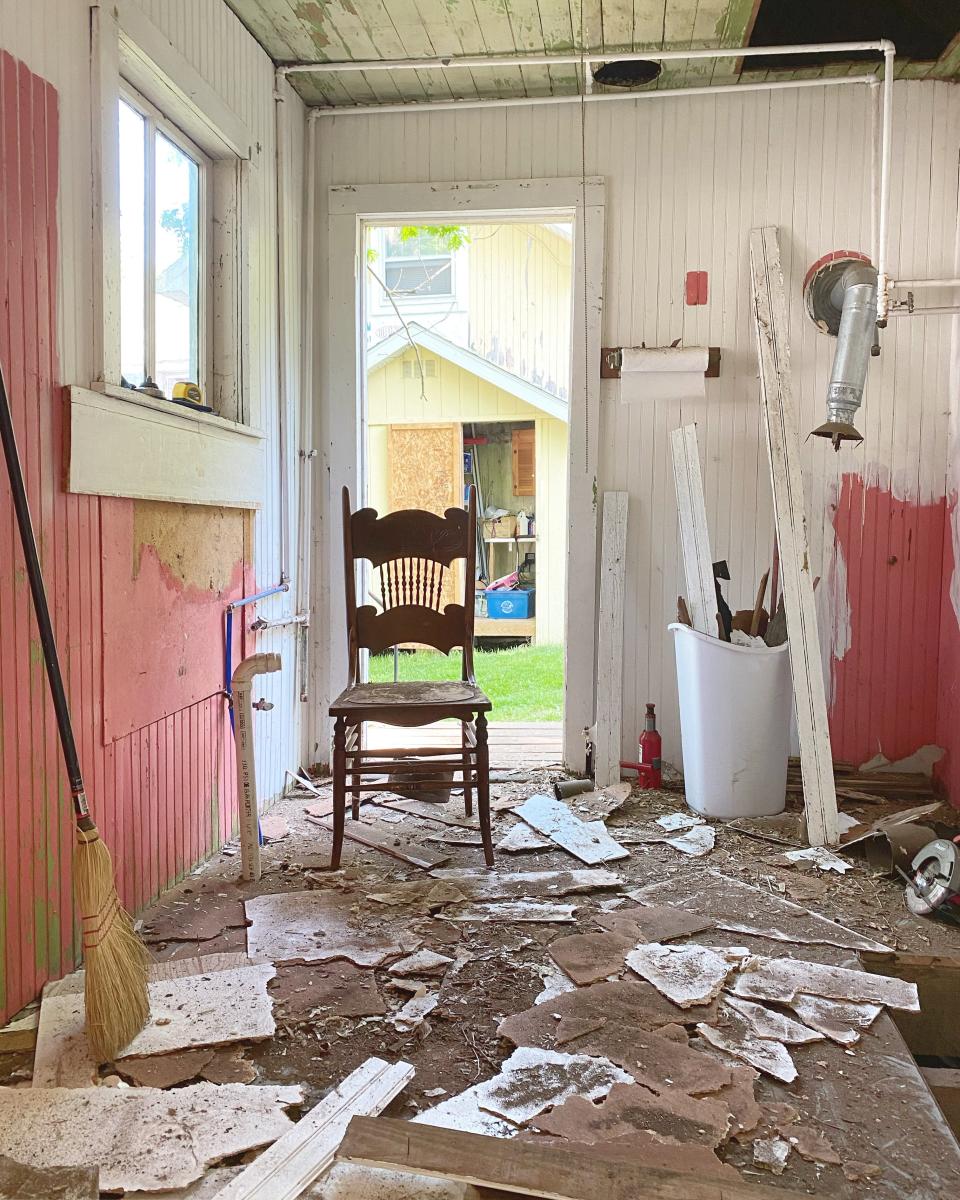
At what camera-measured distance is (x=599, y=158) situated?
3883 mm

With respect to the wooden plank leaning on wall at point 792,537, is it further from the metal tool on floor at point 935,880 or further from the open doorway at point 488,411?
the open doorway at point 488,411

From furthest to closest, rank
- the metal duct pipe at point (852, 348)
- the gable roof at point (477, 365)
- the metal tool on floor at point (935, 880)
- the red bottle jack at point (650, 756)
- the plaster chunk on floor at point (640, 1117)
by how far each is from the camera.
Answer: the gable roof at point (477, 365) < the red bottle jack at point (650, 756) < the metal duct pipe at point (852, 348) < the metal tool on floor at point (935, 880) < the plaster chunk on floor at point (640, 1117)

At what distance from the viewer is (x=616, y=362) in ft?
12.8

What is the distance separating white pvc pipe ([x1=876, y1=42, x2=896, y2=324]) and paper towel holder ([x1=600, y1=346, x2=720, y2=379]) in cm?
63

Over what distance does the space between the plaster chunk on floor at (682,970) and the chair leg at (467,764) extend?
0.83 metres

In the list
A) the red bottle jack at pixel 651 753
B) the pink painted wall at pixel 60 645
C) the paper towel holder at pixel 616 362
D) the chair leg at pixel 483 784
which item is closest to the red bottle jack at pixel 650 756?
the red bottle jack at pixel 651 753

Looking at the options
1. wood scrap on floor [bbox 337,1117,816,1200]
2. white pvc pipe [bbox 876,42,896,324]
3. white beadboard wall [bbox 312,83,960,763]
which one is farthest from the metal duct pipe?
wood scrap on floor [bbox 337,1117,816,1200]

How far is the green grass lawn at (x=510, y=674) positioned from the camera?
19.3ft

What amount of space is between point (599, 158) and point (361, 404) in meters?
1.43

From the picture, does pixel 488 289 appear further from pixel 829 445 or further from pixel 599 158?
pixel 829 445

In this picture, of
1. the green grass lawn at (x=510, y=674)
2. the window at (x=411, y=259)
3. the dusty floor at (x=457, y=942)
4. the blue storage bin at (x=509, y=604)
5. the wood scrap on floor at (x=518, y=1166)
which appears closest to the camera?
the wood scrap on floor at (x=518, y=1166)

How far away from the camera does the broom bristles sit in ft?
5.92

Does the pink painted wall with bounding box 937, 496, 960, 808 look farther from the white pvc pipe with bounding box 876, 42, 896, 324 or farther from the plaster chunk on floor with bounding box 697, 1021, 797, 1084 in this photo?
the plaster chunk on floor with bounding box 697, 1021, 797, 1084

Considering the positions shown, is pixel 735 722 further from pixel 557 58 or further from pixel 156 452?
pixel 557 58
